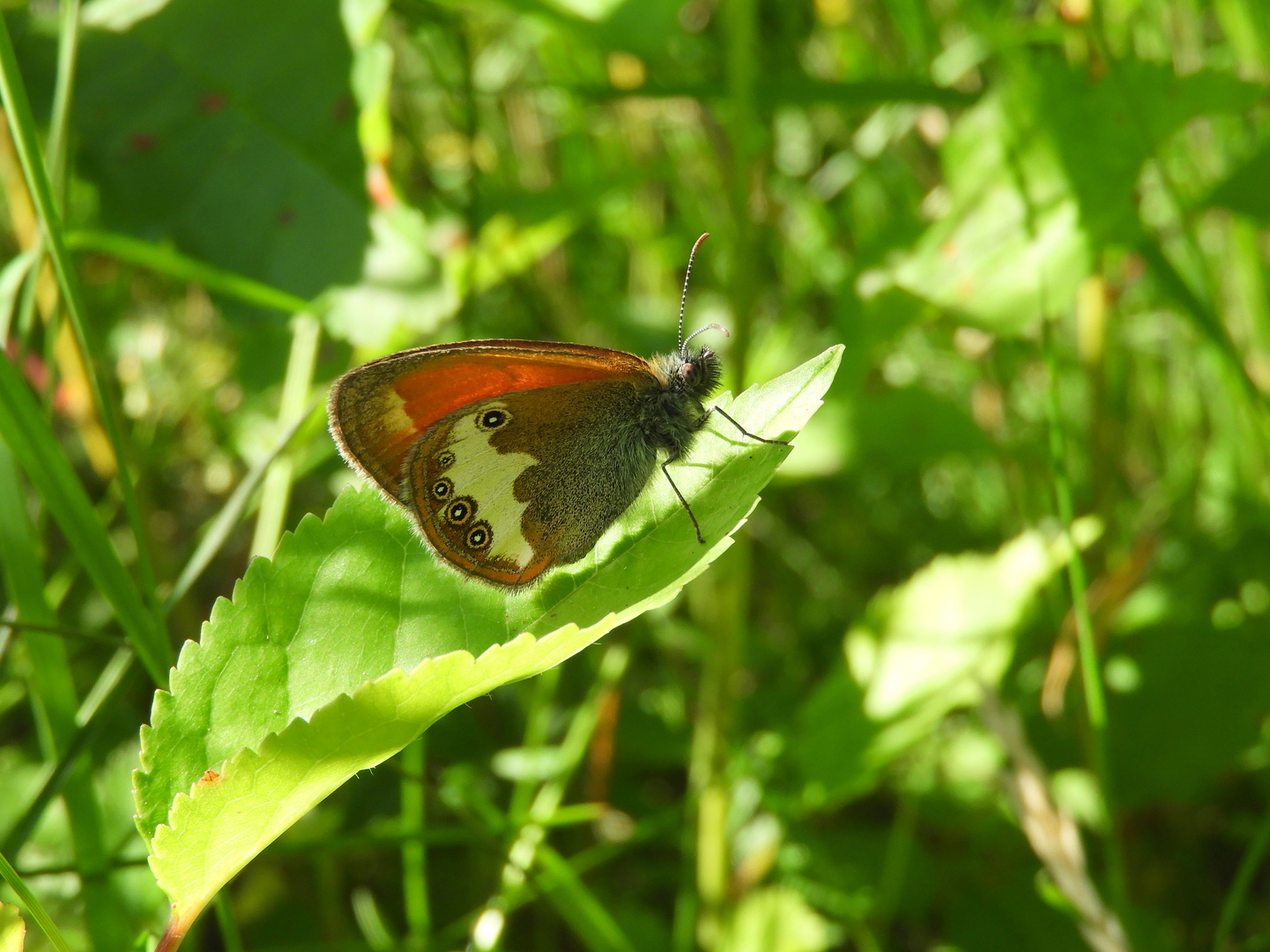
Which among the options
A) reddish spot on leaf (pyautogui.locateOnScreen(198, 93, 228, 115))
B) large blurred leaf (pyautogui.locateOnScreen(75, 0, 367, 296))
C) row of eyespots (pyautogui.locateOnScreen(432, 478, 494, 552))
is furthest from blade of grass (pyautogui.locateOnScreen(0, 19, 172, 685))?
reddish spot on leaf (pyautogui.locateOnScreen(198, 93, 228, 115))

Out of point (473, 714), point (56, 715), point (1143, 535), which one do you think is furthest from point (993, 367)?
point (56, 715)

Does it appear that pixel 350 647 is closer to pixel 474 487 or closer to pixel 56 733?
pixel 56 733

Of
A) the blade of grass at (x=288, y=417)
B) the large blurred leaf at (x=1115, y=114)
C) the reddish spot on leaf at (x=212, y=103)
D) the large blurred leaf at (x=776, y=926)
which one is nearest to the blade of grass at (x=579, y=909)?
the large blurred leaf at (x=776, y=926)

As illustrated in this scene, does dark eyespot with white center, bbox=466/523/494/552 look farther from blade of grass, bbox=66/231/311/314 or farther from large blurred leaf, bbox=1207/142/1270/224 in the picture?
large blurred leaf, bbox=1207/142/1270/224

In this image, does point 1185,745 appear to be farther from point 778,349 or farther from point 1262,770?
point 778,349

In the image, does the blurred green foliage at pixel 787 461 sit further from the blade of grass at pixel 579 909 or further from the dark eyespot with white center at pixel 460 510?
the dark eyespot with white center at pixel 460 510

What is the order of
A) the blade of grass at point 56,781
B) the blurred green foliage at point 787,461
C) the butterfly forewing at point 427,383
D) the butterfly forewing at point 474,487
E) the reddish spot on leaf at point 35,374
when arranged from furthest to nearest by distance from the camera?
the reddish spot on leaf at point 35,374
the blurred green foliage at point 787,461
the butterfly forewing at point 427,383
the butterfly forewing at point 474,487
the blade of grass at point 56,781

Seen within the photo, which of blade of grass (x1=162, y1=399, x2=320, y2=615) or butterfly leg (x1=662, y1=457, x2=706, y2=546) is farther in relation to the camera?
blade of grass (x1=162, y1=399, x2=320, y2=615)
